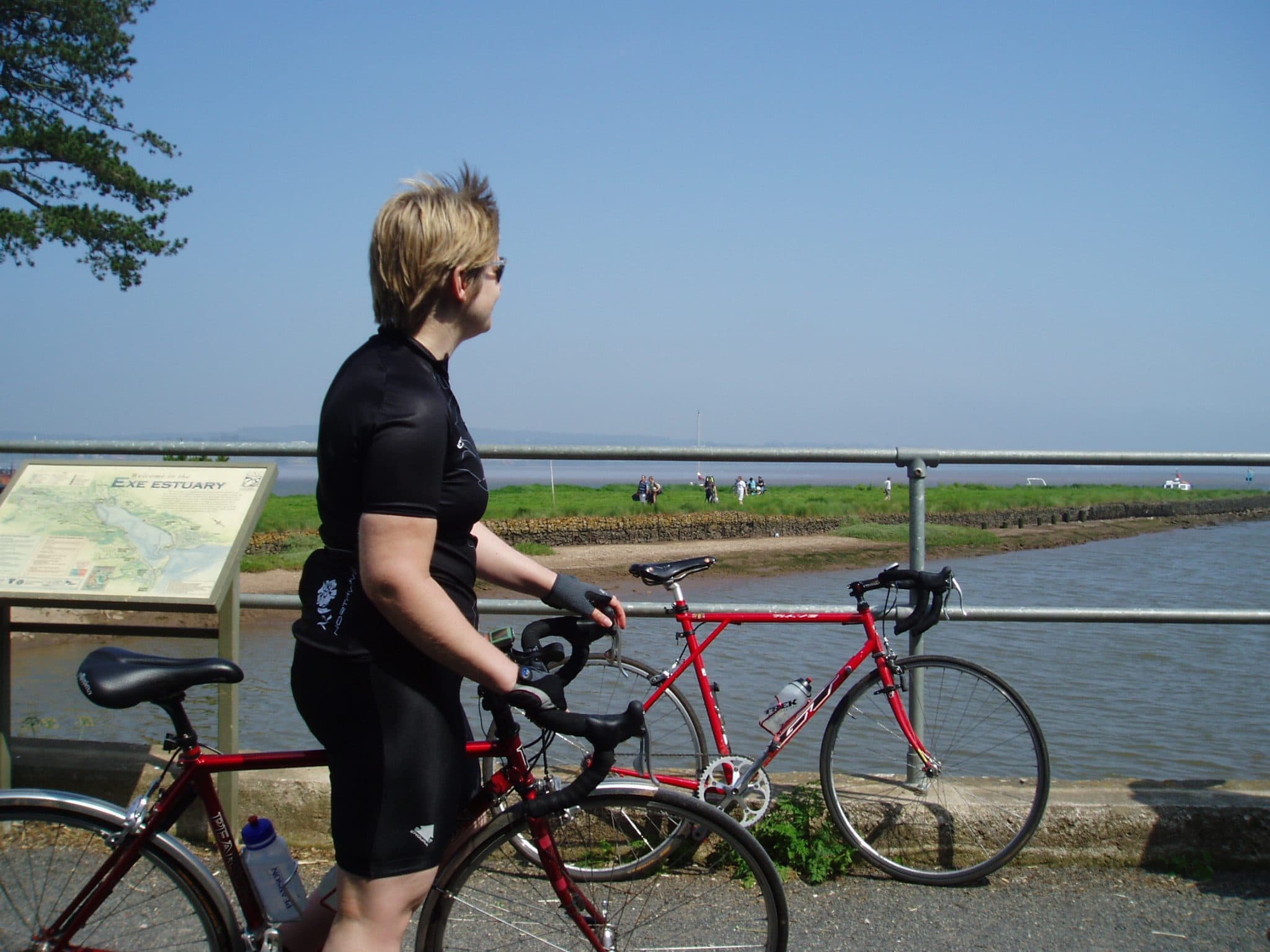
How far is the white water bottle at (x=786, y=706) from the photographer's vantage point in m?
3.70

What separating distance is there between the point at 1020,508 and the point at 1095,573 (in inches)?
1140

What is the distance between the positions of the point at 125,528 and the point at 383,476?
215 centimetres

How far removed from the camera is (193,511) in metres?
3.56

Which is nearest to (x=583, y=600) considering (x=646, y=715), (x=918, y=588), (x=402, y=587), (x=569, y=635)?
(x=569, y=635)

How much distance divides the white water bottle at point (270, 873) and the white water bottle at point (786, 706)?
1.85m

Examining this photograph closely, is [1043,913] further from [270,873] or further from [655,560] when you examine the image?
[655,560]

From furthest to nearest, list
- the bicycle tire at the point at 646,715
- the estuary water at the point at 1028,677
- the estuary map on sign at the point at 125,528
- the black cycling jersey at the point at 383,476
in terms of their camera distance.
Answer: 1. the estuary water at the point at 1028,677
2. the bicycle tire at the point at 646,715
3. the estuary map on sign at the point at 125,528
4. the black cycling jersey at the point at 383,476

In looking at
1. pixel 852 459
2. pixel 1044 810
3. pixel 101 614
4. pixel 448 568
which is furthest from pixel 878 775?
pixel 101 614

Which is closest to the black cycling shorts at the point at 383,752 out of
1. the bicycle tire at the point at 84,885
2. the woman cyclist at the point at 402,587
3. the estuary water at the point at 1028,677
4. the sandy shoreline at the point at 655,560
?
the woman cyclist at the point at 402,587

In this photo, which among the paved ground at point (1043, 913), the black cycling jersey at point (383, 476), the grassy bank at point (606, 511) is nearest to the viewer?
the black cycling jersey at point (383, 476)

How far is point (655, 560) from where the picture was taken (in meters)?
8.12

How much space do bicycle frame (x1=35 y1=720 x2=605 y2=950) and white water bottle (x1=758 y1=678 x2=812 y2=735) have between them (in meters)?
1.53

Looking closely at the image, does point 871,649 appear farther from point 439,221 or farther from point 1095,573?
point 1095,573

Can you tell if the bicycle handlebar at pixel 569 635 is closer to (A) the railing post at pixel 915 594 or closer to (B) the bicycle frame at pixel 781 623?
(B) the bicycle frame at pixel 781 623
